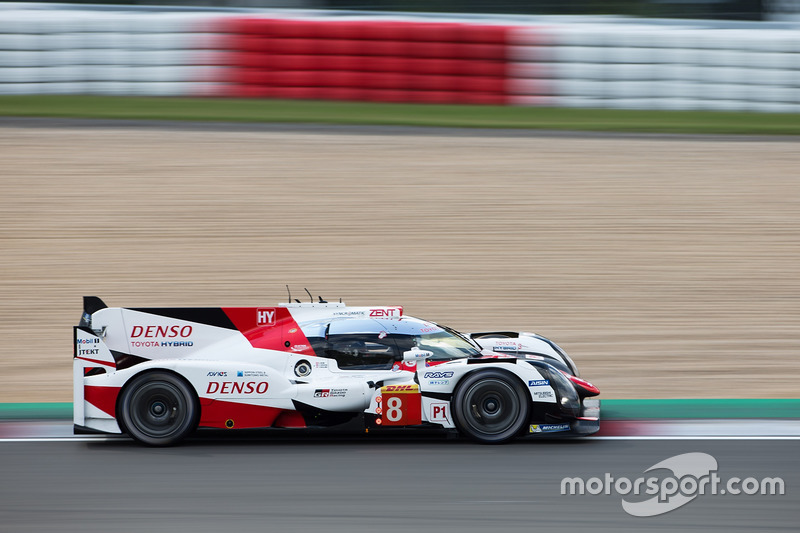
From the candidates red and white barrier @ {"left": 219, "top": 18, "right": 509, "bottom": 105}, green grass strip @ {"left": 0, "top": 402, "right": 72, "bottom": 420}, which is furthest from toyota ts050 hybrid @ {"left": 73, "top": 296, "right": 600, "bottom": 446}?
red and white barrier @ {"left": 219, "top": 18, "right": 509, "bottom": 105}

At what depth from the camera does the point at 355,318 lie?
22.5ft

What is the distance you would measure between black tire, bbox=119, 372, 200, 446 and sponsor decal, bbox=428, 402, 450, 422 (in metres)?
1.52

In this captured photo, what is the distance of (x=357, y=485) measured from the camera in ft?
18.9

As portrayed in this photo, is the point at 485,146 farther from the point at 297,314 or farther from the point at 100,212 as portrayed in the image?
the point at 297,314

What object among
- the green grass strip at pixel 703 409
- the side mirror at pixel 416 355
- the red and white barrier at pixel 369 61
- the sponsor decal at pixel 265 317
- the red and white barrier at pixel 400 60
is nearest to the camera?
the side mirror at pixel 416 355

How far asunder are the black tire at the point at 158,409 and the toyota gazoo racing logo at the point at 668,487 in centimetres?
247

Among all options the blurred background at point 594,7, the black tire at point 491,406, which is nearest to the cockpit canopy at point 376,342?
the black tire at point 491,406

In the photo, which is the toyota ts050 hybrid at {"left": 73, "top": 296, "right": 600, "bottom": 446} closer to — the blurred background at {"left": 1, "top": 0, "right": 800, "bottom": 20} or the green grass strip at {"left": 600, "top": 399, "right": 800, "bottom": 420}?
the green grass strip at {"left": 600, "top": 399, "right": 800, "bottom": 420}

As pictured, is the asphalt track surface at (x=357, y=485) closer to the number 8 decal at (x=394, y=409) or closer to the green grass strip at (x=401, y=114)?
the number 8 decal at (x=394, y=409)

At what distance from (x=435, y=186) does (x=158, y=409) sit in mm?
6615

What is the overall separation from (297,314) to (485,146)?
721 cm

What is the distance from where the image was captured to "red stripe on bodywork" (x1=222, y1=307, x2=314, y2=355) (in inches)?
264

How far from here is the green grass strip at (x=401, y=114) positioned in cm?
1423

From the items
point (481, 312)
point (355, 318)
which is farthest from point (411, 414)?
point (481, 312)
